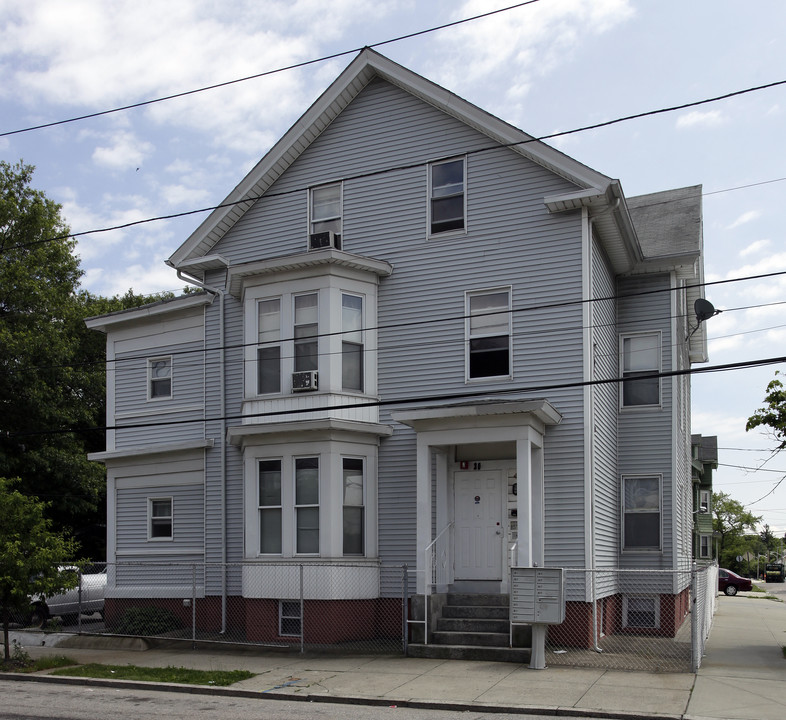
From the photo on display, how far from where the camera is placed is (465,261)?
17719 mm

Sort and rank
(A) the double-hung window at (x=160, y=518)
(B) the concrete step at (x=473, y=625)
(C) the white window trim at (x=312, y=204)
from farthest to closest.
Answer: (A) the double-hung window at (x=160, y=518) → (C) the white window trim at (x=312, y=204) → (B) the concrete step at (x=473, y=625)

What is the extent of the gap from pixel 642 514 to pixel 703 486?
30.3 m

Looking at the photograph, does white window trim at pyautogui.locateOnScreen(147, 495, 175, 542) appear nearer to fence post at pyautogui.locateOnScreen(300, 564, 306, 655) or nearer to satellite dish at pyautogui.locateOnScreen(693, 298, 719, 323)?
fence post at pyautogui.locateOnScreen(300, 564, 306, 655)

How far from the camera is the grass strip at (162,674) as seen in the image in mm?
13367

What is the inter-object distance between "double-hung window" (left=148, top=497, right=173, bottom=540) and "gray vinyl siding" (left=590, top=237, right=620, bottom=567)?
952cm

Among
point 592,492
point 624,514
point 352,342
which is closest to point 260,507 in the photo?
point 352,342

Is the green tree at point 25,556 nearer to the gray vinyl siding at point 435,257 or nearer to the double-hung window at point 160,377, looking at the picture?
the gray vinyl siding at point 435,257

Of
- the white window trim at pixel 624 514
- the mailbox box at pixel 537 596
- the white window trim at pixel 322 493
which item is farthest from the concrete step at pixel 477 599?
the white window trim at pixel 624 514

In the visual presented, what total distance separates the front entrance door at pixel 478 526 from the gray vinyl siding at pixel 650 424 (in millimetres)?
3814

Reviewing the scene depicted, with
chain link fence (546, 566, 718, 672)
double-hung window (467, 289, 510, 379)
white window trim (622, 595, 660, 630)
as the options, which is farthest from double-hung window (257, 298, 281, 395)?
Result: white window trim (622, 595, 660, 630)

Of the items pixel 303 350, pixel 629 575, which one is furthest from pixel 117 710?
pixel 629 575

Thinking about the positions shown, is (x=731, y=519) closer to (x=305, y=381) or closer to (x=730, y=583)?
(x=730, y=583)

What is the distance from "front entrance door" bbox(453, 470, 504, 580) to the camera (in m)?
16.9

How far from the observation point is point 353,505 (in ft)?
57.2
